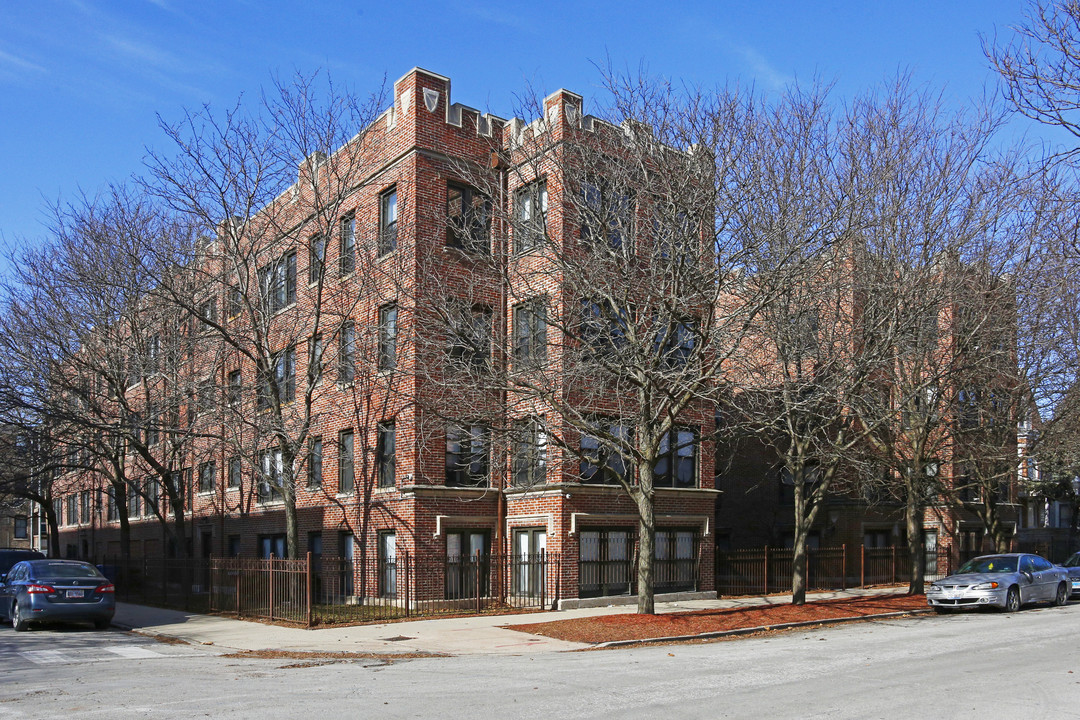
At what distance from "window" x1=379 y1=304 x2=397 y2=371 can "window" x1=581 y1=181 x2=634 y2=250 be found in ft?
20.1

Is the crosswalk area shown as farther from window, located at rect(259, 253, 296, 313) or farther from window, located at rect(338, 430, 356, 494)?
window, located at rect(338, 430, 356, 494)

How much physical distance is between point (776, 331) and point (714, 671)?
912 cm

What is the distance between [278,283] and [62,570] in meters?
10.7

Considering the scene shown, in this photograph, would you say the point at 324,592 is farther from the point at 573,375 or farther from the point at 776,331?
the point at 776,331

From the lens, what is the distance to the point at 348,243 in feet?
90.5

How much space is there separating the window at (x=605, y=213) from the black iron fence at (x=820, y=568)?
35.0ft

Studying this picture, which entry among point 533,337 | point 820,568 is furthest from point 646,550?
point 820,568

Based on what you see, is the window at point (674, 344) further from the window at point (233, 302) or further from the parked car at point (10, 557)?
the parked car at point (10, 557)

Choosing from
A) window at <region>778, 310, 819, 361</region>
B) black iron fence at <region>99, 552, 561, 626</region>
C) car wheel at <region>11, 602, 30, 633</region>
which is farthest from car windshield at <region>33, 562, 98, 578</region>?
window at <region>778, 310, 819, 361</region>

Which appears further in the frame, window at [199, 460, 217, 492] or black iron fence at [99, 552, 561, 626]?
window at [199, 460, 217, 492]

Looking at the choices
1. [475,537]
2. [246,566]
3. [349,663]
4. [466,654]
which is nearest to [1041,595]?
[475,537]

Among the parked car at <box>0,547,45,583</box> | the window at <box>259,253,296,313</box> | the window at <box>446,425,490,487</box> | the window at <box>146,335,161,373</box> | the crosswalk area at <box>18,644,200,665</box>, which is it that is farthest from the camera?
the parked car at <box>0,547,45,583</box>

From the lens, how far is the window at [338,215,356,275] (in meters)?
25.5

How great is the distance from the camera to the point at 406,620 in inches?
826
